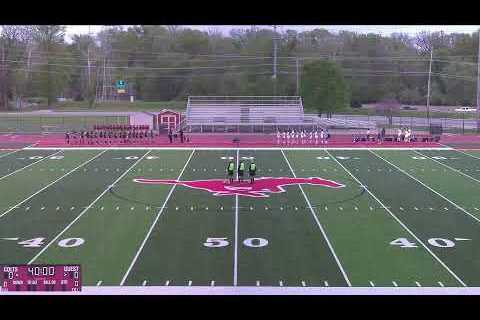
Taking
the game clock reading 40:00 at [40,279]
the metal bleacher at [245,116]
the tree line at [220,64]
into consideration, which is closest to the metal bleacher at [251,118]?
the metal bleacher at [245,116]

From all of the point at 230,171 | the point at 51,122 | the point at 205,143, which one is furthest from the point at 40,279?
the point at 51,122

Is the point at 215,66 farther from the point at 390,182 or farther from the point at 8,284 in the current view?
the point at 8,284

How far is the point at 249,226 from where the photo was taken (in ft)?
39.9

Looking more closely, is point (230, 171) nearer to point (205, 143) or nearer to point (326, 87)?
point (205, 143)

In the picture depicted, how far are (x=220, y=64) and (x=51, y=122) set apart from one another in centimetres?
1382

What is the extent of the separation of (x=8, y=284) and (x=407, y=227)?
7.84 metres

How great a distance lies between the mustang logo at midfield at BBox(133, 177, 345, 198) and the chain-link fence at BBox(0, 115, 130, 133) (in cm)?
1646

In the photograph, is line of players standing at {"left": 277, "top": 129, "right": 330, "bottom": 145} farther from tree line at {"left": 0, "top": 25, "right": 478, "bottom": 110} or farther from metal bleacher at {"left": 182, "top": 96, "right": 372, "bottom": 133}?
tree line at {"left": 0, "top": 25, "right": 478, "bottom": 110}

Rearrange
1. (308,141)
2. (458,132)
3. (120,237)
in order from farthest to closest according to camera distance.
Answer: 1. (458,132)
2. (308,141)
3. (120,237)

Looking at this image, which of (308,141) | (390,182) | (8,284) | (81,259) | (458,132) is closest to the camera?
(8,284)

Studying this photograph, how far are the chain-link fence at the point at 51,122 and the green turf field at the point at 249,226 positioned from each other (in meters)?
12.7
